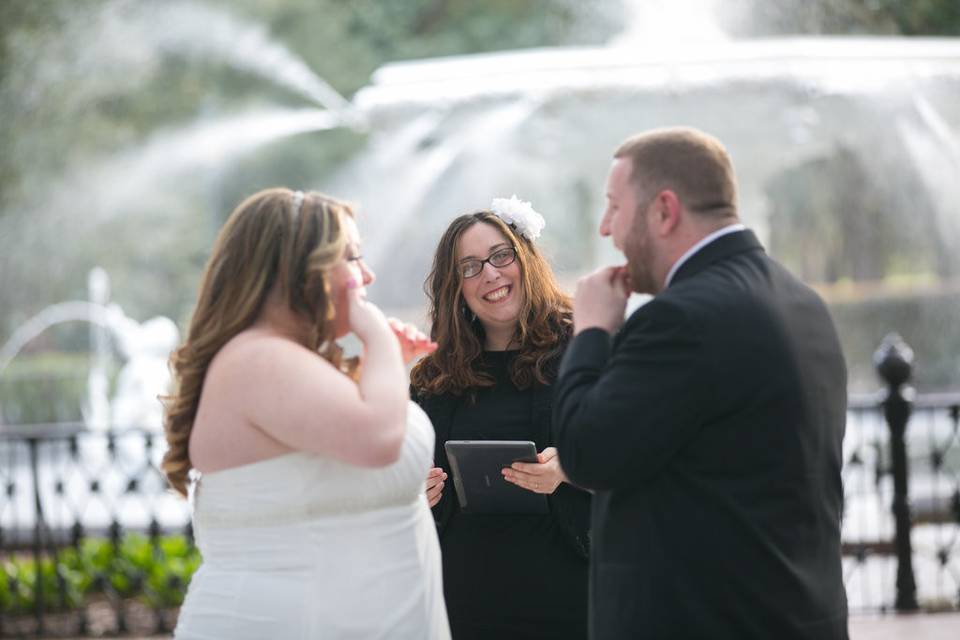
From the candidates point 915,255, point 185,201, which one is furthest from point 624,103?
point 915,255

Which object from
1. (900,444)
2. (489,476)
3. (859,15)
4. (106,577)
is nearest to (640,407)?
(489,476)

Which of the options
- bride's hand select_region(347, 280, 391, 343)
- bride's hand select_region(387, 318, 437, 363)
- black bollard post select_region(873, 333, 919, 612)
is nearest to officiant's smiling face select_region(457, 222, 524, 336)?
bride's hand select_region(387, 318, 437, 363)

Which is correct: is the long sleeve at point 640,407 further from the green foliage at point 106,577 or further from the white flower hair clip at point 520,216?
the green foliage at point 106,577

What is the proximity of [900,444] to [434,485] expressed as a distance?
412 centimetres

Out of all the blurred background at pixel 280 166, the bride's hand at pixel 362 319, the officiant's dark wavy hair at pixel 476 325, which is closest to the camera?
the bride's hand at pixel 362 319

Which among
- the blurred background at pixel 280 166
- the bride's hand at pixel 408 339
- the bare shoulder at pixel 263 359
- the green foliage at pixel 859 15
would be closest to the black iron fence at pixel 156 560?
the bride's hand at pixel 408 339

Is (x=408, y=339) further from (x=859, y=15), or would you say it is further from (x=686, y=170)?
(x=859, y=15)

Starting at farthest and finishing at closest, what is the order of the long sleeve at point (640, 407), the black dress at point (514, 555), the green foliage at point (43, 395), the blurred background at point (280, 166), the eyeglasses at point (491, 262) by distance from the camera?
the green foliage at point (43, 395)
the blurred background at point (280, 166)
the eyeglasses at point (491, 262)
the black dress at point (514, 555)
the long sleeve at point (640, 407)

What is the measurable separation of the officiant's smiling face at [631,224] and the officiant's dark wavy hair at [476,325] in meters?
1.09

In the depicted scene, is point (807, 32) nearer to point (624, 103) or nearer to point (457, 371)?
point (624, 103)

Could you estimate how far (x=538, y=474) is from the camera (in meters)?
3.58

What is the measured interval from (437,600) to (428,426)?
1.44 ft

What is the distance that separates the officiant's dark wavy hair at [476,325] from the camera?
12.8 feet

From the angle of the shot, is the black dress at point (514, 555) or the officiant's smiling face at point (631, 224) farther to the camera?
the black dress at point (514, 555)
